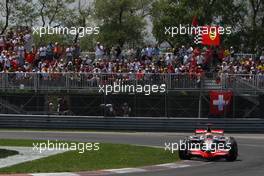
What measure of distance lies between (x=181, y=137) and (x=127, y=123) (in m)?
4.94

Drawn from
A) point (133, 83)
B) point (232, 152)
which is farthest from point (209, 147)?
point (133, 83)

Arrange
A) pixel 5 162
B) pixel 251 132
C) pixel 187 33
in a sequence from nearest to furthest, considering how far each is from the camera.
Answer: pixel 5 162, pixel 251 132, pixel 187 33

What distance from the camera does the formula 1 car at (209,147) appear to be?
20016 mm

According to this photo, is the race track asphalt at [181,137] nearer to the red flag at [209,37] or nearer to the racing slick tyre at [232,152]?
the racing slick tyre at [232,152]

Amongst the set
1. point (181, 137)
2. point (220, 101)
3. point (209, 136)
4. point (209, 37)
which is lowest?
point (181, 137)

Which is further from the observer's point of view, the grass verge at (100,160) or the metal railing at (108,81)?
the metal railing at (108,81)

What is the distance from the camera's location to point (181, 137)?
98.8 feet

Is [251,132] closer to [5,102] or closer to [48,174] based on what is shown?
[5,102]

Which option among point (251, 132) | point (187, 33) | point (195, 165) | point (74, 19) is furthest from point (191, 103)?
point (74, 19)

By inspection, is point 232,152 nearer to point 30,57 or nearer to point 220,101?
point 220,101

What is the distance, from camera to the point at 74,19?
178 ft

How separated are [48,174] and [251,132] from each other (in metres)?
19.4

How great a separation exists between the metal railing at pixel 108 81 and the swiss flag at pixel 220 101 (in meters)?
0.43

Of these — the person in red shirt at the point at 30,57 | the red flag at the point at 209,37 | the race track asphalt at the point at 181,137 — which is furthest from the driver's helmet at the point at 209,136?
the person in red shirt at the point at 30,57
